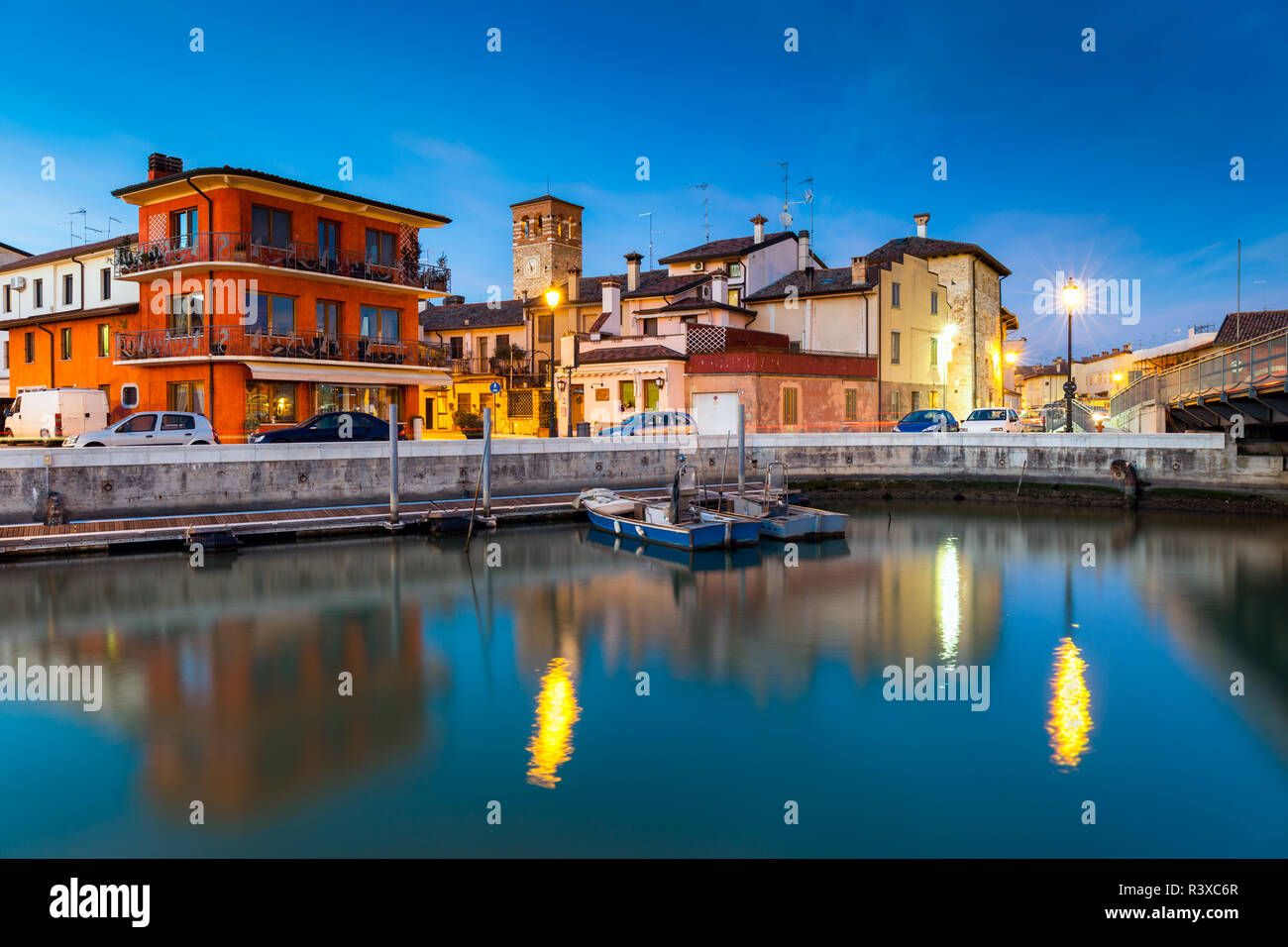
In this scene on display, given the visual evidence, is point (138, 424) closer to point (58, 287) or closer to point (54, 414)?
point (54, 414)

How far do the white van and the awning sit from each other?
17.1 feet

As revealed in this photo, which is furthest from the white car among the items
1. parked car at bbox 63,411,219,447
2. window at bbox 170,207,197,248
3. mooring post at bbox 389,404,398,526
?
window at bbox 170,207,197,248

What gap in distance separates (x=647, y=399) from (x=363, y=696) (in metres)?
31.6

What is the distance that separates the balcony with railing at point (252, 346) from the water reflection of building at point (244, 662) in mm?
11307

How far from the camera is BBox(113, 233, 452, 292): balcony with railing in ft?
108

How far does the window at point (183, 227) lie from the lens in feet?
112

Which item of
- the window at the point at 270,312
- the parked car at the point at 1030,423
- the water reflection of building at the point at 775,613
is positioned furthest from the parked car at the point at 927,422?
the window at the point at 270,312

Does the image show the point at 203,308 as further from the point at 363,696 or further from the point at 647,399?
the point at 363,696

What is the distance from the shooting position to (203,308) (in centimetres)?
3359

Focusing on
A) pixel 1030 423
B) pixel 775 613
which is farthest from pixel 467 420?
pixel 775 613

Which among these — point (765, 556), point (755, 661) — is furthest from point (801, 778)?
point (765, 556)

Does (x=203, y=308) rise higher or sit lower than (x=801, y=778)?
higher

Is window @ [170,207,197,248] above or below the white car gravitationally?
above

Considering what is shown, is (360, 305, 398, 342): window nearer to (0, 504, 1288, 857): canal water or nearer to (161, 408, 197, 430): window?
(161, 408, 197, 430): window
